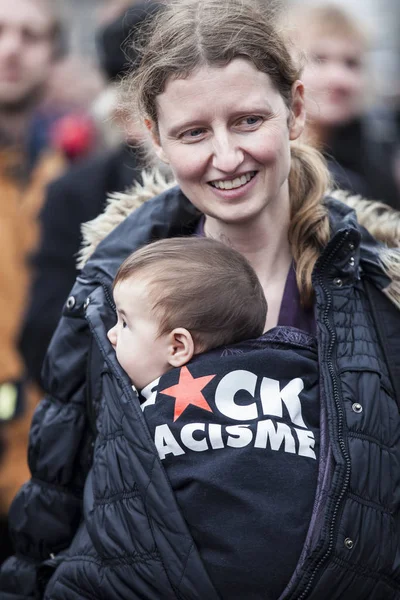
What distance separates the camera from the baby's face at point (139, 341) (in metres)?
2.62

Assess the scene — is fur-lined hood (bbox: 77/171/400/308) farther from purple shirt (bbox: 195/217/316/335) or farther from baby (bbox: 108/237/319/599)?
baby (bbox: 108/237/319/599)

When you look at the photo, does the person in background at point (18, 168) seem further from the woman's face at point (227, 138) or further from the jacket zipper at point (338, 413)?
the jacket zipper at point (338, 413)

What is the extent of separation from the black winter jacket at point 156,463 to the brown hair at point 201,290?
0.18m

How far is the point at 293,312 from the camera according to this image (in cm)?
290

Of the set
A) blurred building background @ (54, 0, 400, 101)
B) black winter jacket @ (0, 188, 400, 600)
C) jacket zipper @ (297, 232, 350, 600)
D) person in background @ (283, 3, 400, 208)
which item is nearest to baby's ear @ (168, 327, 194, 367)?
black winter jacket @ (0, 188, 400, 600)

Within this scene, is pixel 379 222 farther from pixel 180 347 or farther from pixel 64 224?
pixel 64 224

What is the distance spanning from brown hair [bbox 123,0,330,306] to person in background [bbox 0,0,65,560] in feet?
6.91

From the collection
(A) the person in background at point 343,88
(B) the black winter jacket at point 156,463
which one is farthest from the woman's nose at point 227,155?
(A) the person in background at point 343,88

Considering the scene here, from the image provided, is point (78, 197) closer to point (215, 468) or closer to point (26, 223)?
point (26, 223)

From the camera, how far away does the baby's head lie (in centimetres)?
261

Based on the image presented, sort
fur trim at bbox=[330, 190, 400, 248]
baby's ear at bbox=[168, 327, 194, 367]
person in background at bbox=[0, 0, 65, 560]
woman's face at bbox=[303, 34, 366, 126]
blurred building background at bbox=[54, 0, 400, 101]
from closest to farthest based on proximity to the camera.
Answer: baby's ear at bbox=[168, 327, 194, 367]
fur trim at bbox=[330, 190, 400, 248]
person in background at bbox=[0, 0, 65, 560]
woman's face at bbox=[303, 34, 366, 126]
blurred building background at bbox=[54, 0, 400, 101]

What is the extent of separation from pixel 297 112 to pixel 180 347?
778 millimetres

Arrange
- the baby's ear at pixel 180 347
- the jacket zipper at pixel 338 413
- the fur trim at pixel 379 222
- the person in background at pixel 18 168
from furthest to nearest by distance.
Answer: the person in background at pixel 18 168 → the fur trim at pixel 379 222 → the baby's ear at pixel 180 347 → the jacket zipper at pixel 338 413

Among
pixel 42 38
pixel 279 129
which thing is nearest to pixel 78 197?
pixel 42 38
